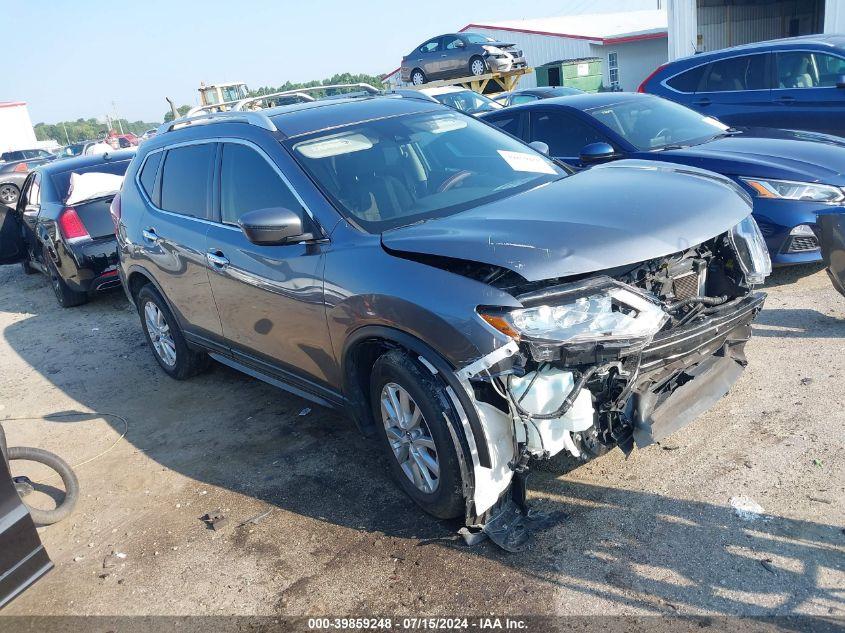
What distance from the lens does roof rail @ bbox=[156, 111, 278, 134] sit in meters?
4.25

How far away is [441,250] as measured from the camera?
311 centimetres

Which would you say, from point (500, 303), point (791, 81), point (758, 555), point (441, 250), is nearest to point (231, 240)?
point (441, 250)

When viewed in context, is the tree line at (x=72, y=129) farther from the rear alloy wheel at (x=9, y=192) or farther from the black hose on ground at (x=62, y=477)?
Result: the black hose on ground at (x=62, y=477)

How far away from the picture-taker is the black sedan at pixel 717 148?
18.5 feet

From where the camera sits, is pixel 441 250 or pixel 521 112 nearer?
pixel 441 250

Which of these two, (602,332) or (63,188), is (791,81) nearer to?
(602,332)

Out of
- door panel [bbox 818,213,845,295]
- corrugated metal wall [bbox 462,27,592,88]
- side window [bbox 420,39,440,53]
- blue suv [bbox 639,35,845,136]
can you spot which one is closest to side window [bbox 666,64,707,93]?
blue suv [bbox 639,35,845,136]

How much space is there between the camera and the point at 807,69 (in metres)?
8.51

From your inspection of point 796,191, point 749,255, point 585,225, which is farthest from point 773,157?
point 585,225

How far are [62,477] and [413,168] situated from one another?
8.91ft

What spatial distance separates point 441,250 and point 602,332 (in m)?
0.76

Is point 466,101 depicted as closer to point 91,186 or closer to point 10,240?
→ point 91,186

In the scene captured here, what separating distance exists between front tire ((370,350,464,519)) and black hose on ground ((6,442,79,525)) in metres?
1.92

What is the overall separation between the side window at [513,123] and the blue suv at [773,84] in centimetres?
293
